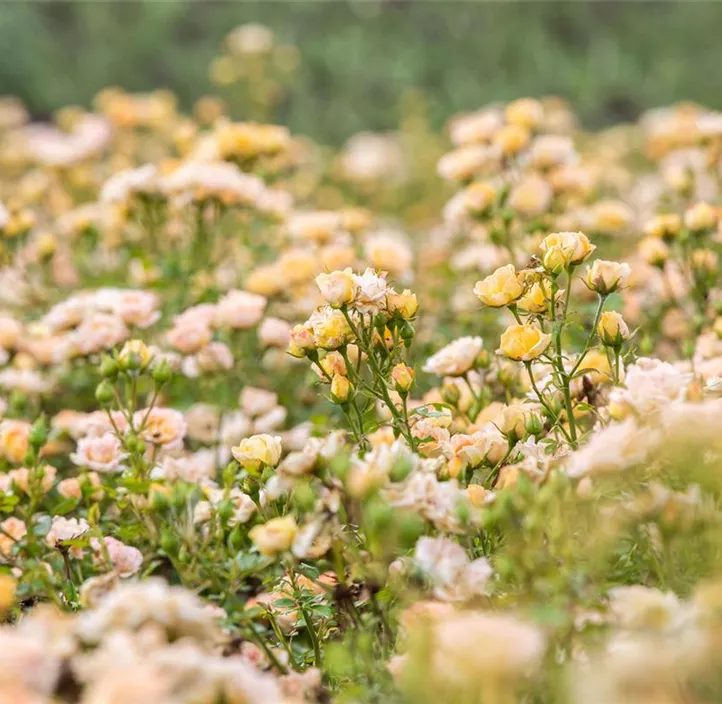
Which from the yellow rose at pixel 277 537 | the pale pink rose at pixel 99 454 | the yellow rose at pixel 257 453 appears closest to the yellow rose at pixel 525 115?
the pale pink rose at pixel 99 454

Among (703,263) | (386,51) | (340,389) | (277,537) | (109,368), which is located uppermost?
(386,51)

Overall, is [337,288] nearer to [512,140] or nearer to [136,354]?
[136,354]

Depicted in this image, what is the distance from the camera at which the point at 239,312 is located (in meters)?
2.16

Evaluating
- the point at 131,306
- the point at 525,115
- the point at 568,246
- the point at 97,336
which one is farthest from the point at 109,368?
the point at 525,115

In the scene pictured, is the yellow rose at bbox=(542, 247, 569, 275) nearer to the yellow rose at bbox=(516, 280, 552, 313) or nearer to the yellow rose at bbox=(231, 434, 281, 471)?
the yellow rose at bbox=(516, 280, 552, 313)

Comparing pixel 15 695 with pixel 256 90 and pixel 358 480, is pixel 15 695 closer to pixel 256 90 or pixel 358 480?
pixel 358 480

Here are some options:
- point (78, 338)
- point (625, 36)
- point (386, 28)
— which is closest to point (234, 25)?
point (386, 28)

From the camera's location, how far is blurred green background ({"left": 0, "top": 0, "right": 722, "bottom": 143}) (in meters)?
7.52

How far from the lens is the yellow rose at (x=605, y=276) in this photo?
1.47m

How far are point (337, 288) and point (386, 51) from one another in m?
7.49

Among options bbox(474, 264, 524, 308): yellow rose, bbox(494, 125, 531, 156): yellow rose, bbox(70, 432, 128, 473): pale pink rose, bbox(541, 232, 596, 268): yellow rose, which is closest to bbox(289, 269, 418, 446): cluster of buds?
bbox(474, 264, 524, 308): yellow rose

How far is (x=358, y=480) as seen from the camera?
1.12 metres

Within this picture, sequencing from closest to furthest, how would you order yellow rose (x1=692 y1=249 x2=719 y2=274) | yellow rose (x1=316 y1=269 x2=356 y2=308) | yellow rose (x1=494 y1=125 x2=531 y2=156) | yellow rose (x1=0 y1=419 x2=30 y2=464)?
1. yellow rose (x1=316 y1=269 x2=356 y2=308)
2. yellow rose (x1=0 y1=419 x2=30 y2=464)
3. yellow rose (x1=692 y1=249 x2=719 y2=274)
4. yellow rose (x1=494 y1=125 x2=531 y2=156)

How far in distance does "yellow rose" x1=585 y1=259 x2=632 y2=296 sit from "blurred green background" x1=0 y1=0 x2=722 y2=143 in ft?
18.9
